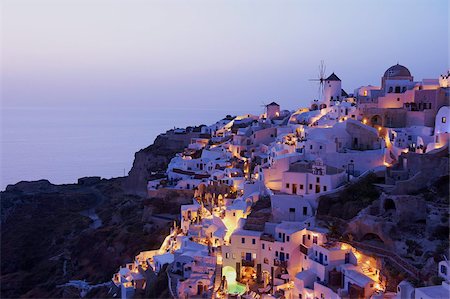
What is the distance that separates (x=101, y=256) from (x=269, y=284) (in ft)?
61.4

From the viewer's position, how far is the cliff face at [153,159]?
45303mm

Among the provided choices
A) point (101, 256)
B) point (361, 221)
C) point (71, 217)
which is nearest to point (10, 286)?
point (101, 256)

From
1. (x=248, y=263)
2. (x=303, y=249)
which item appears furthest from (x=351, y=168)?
(x=248, y=263)

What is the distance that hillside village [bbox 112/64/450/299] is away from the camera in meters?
16.9

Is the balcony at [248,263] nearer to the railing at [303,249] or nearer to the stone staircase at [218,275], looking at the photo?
the stone staircase at [218,275]

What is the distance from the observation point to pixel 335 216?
20438mm

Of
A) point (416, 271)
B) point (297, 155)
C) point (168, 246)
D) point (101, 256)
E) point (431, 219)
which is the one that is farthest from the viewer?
point (101, 256)

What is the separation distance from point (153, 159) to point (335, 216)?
1134 inches

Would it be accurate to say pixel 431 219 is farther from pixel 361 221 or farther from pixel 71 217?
pixel 71 217

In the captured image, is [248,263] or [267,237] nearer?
[267,237]

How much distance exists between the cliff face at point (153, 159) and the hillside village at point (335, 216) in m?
13.8

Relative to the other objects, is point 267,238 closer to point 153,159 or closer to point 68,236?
point 68,236

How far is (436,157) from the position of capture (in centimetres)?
1964

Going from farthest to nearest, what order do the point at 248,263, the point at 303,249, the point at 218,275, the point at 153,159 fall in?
the point at 153,159 → the point at 218,275 → the point at 248,263 → the point at 303,249
